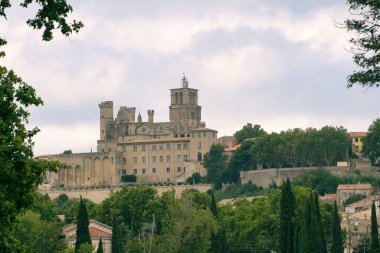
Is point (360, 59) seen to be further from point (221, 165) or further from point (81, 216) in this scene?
point (221, 165)

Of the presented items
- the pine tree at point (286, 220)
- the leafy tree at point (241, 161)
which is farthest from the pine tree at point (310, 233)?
the leafy tree at point (241, 161)

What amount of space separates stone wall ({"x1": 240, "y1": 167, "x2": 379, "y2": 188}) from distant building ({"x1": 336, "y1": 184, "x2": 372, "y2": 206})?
382 inches

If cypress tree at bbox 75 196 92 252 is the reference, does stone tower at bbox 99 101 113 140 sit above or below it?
above

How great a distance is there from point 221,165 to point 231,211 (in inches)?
1948

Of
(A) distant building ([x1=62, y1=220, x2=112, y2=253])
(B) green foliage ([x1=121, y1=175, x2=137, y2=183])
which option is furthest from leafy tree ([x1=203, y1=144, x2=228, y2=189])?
(A) distant building ([x1=62, y1=220, x2=112, y2=253])

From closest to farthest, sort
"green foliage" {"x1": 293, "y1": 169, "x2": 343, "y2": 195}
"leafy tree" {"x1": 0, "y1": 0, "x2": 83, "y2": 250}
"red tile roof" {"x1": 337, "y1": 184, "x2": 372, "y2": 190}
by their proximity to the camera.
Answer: "leafy tree" {"x1": 0, "y1": 0, "x2": 83, "y2": 250} < "red tile roof" {"x1": 337, "y1": 184, "x2": 372, "y2": 190} < "green foliage" {"x1": 293, "y1": 169, "x2": 343, "y2": 195}

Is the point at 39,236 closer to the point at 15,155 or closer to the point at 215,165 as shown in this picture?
the point at 15,155

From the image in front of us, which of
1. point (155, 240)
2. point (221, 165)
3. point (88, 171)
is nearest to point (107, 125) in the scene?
point (88, 171)

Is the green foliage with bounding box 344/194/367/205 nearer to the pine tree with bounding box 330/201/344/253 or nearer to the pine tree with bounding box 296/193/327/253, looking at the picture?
the pine tree with bounding box 330/201/344/253

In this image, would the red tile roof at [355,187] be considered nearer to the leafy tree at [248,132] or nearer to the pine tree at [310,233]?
the leafy tree at [248,132]

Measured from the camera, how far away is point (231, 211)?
89438 millimetres

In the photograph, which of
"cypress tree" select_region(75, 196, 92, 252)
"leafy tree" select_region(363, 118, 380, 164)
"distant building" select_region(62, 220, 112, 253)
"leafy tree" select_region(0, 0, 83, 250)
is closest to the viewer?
"leafy tree" select_region(0, 0, 83, 250)

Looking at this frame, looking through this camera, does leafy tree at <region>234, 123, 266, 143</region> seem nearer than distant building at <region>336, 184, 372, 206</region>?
No

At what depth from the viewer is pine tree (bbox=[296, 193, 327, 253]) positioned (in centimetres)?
6072
